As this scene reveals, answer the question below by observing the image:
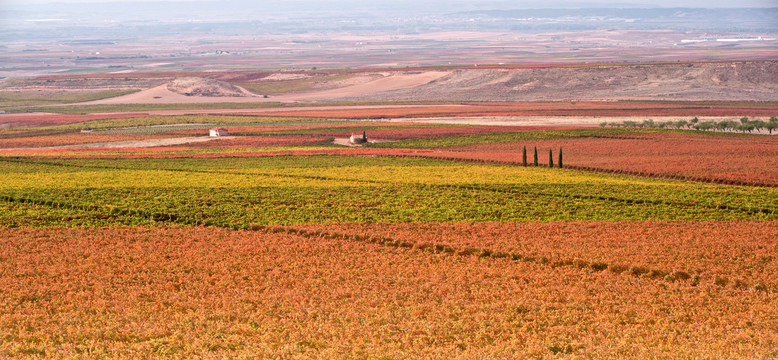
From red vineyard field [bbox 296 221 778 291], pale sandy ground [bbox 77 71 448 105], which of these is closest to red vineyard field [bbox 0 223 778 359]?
red vineyard field [bbox 296 221 778 291]

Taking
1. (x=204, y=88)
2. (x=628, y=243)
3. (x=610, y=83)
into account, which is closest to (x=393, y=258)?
(x=628, y=243)

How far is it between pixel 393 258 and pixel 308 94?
107706 millimetres

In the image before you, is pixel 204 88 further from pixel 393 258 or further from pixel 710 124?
pixel 393 258

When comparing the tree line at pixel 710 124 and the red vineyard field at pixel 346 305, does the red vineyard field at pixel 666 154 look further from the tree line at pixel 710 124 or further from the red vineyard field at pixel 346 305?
the red vineyard field at pixel 346 305

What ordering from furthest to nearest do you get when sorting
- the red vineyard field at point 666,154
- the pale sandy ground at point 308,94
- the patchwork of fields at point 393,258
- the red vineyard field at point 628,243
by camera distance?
the pale sandy ground at point 308,94, the red vineyard field at point 666,154, the red vineyard field at point 628,243, the patchwork of fields at point 393,258

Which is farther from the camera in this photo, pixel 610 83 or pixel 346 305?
pixel 610 83

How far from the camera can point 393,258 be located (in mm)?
24859

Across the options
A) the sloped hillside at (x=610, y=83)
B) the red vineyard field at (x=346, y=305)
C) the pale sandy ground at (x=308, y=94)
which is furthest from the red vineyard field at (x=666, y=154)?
the pale sandy ground at (x=308, y=94)

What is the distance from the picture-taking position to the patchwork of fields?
1748cm

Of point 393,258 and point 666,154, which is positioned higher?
point 393,258

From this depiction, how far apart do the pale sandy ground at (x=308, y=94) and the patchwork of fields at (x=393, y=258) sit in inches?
2756

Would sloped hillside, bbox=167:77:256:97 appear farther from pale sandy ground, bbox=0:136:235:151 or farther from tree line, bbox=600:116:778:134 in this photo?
tree line, bbox=600:116:778:134

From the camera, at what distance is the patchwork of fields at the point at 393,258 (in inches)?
688

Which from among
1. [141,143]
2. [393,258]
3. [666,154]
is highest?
[141,143]
